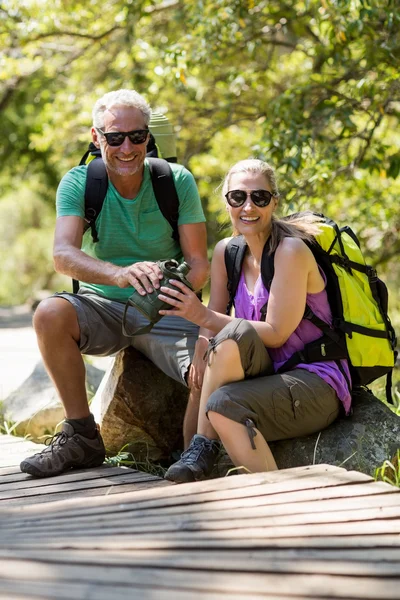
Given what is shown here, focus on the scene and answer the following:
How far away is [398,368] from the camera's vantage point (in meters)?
8.34

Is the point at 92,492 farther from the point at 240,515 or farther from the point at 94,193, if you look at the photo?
the point at 94,193

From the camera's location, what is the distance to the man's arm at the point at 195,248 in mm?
4754

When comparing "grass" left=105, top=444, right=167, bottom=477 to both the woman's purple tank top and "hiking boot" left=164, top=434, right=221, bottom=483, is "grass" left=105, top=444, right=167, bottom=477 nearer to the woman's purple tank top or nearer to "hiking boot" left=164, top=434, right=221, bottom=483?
"hiking boot" left=164, top=434, right=221, bottom=483

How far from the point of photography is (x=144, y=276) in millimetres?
4094

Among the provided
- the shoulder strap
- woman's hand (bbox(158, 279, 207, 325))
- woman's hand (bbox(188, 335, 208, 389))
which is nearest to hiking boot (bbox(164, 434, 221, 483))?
woman's hand (bbox(188, 335, 208, 389))

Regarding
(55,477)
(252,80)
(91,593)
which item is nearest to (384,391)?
(55,477)

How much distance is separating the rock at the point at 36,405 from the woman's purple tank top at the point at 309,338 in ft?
7.03

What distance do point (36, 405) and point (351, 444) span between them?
110 inches

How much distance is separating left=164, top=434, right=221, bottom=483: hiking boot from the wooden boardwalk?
63cm

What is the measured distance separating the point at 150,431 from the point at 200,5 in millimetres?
4016

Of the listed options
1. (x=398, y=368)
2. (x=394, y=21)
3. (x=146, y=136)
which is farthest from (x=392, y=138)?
(x=146, y=136)

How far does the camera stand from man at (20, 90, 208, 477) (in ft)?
14.4

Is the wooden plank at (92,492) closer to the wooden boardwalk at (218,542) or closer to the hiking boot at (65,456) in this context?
the hiking boot at (65,456)

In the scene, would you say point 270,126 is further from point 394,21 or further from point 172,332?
point 172,332
